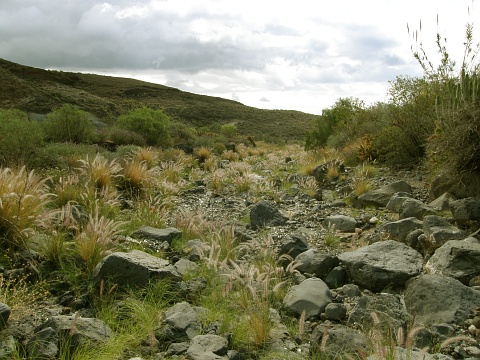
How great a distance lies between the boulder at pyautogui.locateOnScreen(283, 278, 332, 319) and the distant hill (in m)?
27.3

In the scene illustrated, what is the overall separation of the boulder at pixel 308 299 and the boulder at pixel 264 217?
2.83m

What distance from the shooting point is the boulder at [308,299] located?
→ 4066 mm

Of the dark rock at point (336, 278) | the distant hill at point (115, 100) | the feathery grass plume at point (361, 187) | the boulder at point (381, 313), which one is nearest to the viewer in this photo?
the boulder at point (381, 313)

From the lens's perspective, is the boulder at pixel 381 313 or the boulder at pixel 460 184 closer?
the boulder at pixel 381 313

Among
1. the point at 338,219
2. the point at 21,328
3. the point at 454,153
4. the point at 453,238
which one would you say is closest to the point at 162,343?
the point at 21,328

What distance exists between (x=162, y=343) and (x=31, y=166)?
274 inches

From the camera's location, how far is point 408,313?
383 centimetres

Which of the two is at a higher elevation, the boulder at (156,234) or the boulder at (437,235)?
the boulder at (437,235)

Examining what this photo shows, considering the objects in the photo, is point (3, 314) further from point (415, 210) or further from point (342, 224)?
point (415, 210)

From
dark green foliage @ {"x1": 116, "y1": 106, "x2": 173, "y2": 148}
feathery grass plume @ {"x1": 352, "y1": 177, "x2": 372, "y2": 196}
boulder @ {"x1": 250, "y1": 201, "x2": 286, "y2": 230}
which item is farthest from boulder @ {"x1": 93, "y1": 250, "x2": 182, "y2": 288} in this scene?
dark green foliage @ {"x1": 116, "y1": 106, "x2": 173, "y2": 148}

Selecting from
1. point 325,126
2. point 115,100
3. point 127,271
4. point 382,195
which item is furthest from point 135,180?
point 115,100

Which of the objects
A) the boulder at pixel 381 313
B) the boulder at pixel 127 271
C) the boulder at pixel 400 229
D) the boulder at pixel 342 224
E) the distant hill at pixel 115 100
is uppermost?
the distant hill at pixel 115 100

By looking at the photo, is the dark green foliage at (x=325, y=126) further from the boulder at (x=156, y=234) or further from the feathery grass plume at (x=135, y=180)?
the boulder at (x=156, y=234)

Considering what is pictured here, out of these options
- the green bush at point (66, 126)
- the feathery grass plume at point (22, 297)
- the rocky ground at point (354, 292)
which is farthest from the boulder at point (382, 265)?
the green bush at point (66, 126)
